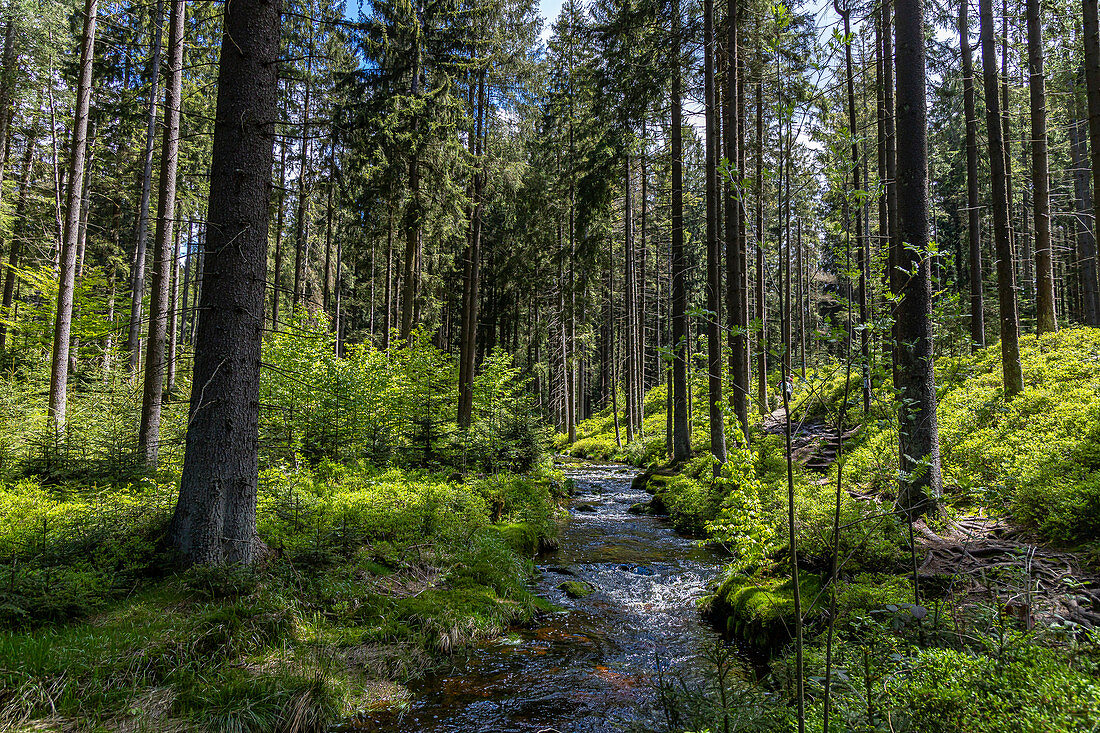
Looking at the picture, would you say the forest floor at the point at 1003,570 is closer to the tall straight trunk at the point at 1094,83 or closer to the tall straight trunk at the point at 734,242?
the tall straight trunk at the point at 734,242

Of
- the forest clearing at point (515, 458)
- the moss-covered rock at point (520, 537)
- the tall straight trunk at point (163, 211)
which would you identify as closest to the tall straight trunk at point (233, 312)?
the forest clearing at point (515, 458)

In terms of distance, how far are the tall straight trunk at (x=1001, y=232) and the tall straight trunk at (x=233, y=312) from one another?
12.2 metres

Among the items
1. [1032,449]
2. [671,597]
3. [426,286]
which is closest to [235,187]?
[671,597]

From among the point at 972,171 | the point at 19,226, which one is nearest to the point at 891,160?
the point at 972,171

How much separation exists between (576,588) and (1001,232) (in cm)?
1070

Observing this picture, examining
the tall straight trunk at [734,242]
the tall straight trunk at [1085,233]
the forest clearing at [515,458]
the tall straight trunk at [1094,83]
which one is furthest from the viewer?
the tall straight trunk at [1085,233]

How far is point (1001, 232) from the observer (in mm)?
9734

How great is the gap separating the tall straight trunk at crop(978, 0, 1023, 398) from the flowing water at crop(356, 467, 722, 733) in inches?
271

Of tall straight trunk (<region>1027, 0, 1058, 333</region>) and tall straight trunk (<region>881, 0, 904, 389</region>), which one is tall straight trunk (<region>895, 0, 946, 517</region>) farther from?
tall straight trunk (<region>1027, 0, 1058, 333</region>)

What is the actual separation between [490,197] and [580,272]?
3.94 metres

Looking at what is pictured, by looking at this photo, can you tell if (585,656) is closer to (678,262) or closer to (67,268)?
(678,262)

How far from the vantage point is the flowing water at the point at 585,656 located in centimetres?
381

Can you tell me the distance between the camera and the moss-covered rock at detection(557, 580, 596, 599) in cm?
643

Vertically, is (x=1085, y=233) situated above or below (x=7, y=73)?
below
